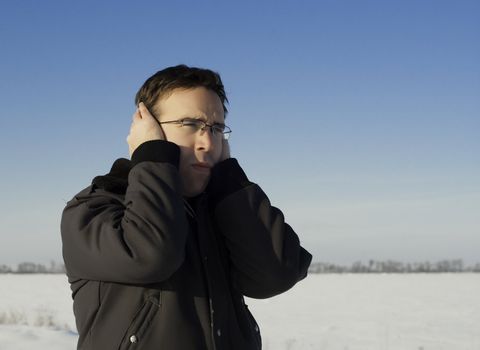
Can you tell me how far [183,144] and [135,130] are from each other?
18 cm

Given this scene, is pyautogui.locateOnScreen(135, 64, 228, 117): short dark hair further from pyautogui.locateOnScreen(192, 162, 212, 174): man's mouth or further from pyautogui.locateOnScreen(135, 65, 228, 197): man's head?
pyautogui.locateOnScreen(192, 162, 212, 174): man's mouth

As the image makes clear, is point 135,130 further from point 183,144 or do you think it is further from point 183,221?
point 183,221

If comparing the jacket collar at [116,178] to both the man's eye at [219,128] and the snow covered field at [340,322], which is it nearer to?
the man's eye at [219,128]

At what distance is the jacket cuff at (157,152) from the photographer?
1893 millimetres

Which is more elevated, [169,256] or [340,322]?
[169,256]

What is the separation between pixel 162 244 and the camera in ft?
5.48

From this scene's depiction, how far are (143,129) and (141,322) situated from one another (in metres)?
0.67

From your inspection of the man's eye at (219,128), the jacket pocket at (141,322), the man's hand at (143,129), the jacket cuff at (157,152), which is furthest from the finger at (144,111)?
the jacket pocket at (141,322)

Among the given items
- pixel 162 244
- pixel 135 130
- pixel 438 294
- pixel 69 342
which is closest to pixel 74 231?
pixel 162 244

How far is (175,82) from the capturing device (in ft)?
6.70

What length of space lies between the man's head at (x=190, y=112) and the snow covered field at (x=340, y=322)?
6.35 metres

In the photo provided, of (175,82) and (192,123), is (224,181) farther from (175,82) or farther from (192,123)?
(175,82)

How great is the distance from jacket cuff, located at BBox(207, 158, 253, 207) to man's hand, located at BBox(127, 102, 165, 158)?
0.82ft

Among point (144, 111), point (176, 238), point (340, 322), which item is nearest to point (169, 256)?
point (176, 238)
